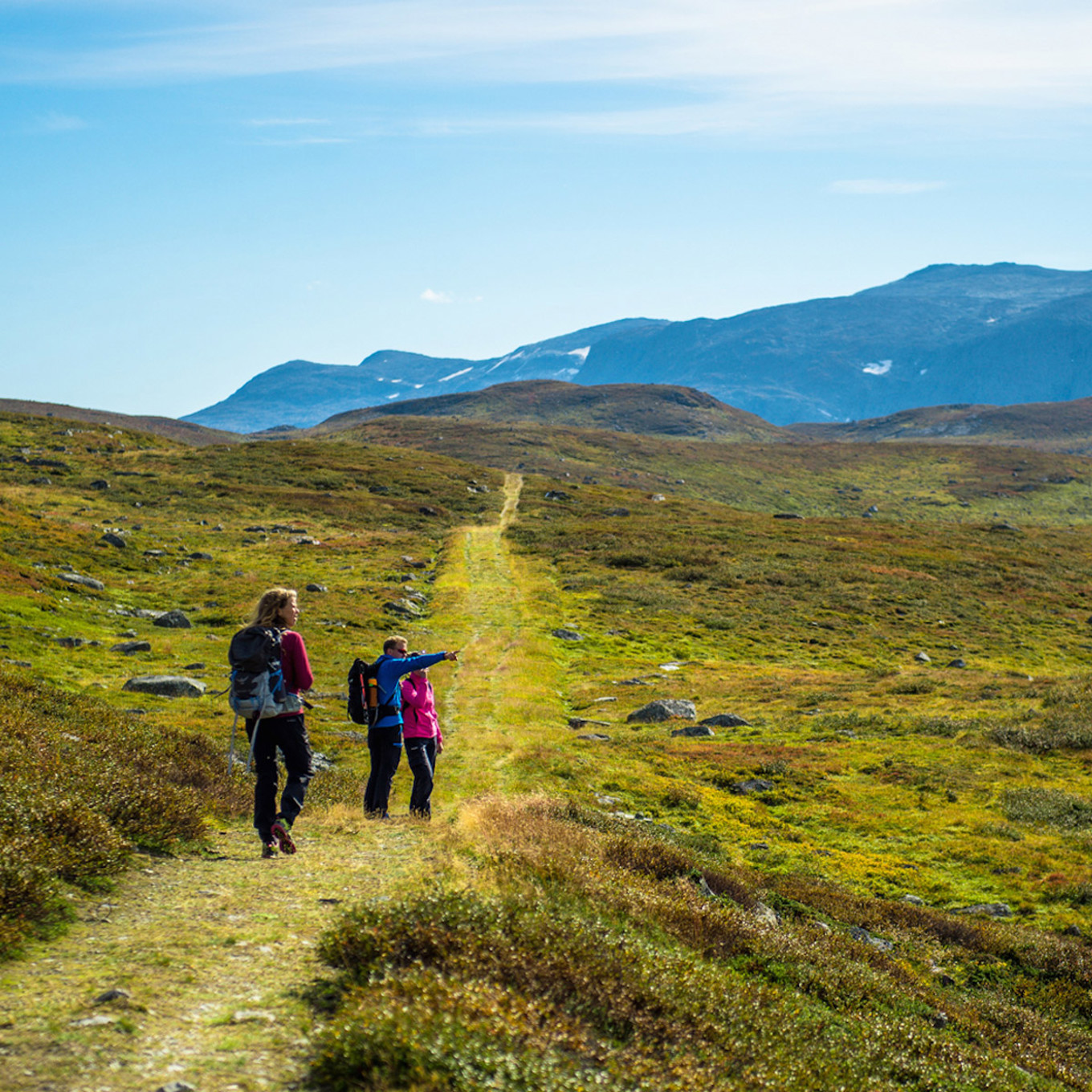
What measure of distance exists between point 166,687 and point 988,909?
2133cm

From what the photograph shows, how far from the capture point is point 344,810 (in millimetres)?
13766

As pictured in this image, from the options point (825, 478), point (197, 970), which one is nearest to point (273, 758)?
point (197, 970)

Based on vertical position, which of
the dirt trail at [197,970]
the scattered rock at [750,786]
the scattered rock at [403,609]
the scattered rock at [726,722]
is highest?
the dirt trail at [197,970]

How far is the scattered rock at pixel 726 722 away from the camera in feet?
94.9

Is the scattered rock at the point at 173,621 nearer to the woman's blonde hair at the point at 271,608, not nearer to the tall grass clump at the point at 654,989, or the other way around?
the tall grass clump at the point at 654,989

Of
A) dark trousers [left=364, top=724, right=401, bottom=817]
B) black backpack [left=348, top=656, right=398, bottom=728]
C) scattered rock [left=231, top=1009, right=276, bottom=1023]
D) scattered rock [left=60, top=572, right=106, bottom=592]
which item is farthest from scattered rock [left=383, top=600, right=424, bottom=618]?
scattered rock [left=231, top=1009, right=276, bottom=1023]

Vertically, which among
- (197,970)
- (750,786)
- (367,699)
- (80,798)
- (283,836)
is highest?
(367,699)

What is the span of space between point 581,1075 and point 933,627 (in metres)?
50.4

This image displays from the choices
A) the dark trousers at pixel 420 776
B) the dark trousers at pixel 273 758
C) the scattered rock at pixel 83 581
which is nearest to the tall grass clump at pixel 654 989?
the dark trousers at pixel 420 776

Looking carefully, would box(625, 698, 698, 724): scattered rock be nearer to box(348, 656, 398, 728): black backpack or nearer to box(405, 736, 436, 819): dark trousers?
box(405, 736, 436, 819): dark trousers

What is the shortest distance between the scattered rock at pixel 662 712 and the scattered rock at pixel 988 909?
13.8 m

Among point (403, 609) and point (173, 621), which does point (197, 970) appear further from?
point (403, 609)

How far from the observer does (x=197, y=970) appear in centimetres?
712

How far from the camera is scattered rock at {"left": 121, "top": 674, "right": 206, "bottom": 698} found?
2488 centimetres
